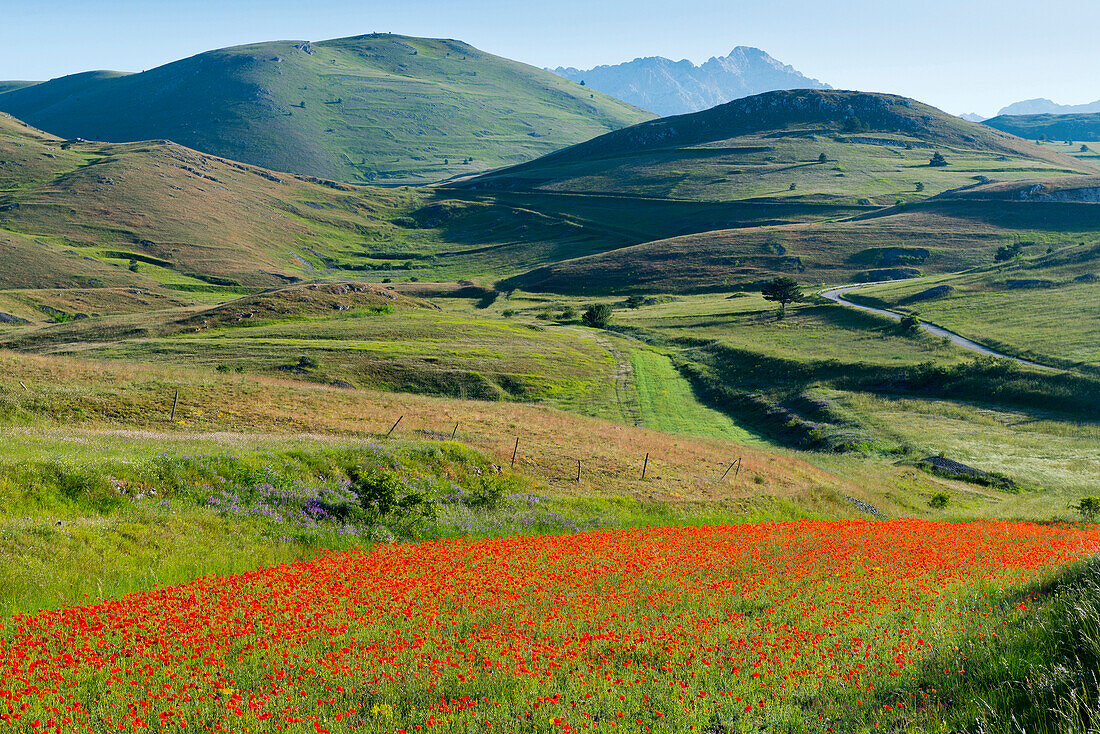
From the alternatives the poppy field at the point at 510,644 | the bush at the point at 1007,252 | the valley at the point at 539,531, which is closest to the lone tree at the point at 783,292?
the valley at the point at 539,531

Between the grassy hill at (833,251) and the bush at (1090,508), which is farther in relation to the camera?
the grassy hill at (833,251)

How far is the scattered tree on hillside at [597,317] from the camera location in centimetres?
10550

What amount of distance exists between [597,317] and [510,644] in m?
96.7

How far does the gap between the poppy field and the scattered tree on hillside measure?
9015 centimetres

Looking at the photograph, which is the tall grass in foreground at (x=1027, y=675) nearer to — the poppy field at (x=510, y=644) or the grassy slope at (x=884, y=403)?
the poppy field at (x=510, y=644)

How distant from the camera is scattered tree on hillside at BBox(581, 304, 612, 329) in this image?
10550 centimetres

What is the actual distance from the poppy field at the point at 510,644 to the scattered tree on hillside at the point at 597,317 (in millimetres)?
90149

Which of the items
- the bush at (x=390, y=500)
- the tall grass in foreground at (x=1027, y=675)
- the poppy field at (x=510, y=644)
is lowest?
the bush at (x=390, y=500)

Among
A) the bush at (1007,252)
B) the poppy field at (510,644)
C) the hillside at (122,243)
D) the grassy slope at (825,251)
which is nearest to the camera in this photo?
the poppy field at (510,644)

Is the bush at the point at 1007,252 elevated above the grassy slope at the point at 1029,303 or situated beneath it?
elevated above

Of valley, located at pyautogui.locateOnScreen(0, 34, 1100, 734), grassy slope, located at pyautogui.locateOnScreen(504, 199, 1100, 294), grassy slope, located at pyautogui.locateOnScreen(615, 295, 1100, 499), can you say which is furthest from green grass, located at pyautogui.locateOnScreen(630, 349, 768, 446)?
grassy slope, located at pyautogui.locateOnScreen(504, 199, 1100, 294)

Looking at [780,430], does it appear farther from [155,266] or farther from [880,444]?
[155,266]

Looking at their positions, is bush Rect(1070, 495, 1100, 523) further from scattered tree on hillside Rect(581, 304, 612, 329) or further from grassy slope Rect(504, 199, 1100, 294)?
grassy slope Rect(504, 199, 1100, 294)

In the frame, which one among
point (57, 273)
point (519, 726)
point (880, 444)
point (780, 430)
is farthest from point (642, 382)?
point (57, 273)
